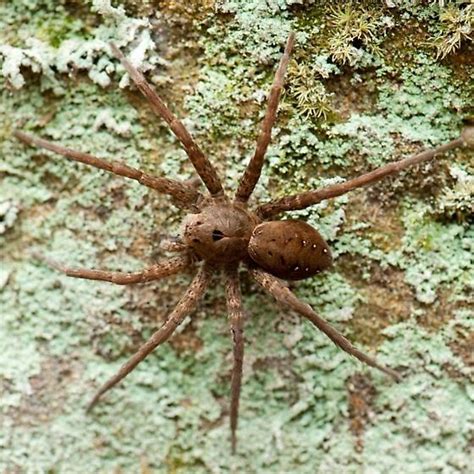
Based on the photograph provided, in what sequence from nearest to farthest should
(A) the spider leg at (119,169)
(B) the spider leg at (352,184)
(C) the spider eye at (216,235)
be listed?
(B) the spider leg at (352,184)
(A) the spider leg at (119,169)
(C) the spider eye at (216,235)

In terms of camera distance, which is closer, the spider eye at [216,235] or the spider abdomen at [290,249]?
the spider abdomen at [290,249]

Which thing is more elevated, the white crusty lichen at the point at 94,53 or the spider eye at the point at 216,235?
the white crusty lichen at the point at 94,53

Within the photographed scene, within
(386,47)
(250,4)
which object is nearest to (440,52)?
(386,47)

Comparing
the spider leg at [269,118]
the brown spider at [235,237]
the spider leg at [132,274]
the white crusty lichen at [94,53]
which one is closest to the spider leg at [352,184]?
the brown spider at [235,237]

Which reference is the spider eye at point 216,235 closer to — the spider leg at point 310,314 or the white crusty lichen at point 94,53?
the spider leg at point 310,314

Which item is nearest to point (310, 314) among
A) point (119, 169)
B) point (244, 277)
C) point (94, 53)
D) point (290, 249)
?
point (290, 249)

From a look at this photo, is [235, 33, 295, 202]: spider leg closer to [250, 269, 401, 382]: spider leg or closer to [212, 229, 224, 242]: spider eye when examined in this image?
[212, 229, 224, 242]: spider eye
